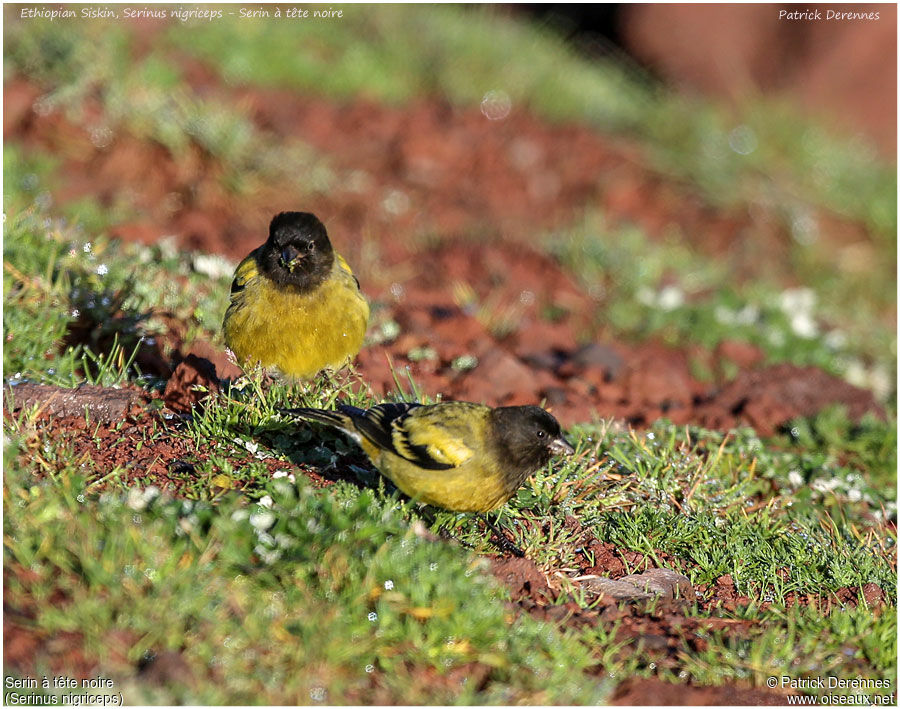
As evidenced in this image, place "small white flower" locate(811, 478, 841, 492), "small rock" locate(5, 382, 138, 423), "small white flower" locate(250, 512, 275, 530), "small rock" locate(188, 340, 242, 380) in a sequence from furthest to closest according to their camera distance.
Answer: "small white flower" locate(811, 478, 841, 492)
"small rock" locate(188, 340, 242, 380)
"small rock" locate(5, 382, 138, 423)
"small white flower" locate(250, 512, 275, 530)

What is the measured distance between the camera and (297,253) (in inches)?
229

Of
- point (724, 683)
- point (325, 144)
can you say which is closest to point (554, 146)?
point (325, 144)

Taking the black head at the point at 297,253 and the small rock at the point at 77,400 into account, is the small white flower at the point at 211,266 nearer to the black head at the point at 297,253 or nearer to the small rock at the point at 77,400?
the black head at the point at 297,253

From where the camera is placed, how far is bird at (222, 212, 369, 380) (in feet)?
18.9

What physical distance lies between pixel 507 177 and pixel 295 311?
7.39m

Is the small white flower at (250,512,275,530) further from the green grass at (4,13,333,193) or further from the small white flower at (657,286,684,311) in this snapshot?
the green grass at (4,13,333,193)

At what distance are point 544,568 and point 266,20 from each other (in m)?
10.6

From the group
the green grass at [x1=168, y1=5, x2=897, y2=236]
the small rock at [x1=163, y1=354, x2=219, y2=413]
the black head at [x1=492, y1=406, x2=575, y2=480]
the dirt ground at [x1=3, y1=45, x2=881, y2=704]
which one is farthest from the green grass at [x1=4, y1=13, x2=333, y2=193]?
the black head at [x1=492, y1=406, x2=575, y2=480]

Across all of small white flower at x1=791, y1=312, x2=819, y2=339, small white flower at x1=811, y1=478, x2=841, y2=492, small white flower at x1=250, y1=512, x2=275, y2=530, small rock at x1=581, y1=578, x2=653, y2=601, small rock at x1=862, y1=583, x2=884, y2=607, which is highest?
small white flower at x1=791, y1=312, x2=819, y2=339

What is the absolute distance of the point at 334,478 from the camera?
208 inches

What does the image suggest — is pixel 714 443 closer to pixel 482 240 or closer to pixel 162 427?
pixel 162 427

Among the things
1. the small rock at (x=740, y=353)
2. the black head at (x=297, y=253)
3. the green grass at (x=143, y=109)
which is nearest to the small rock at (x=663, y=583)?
the black head at (x=297, y=253)

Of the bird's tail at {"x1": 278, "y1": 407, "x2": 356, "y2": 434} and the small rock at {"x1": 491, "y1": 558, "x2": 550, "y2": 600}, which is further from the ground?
the bird's tail at {"x1": 278, "y1": 407, "x2": 356, "y2": 434}

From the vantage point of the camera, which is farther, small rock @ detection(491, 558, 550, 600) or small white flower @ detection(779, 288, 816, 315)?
small white flower @ detection(779, 288, 816, 315)
